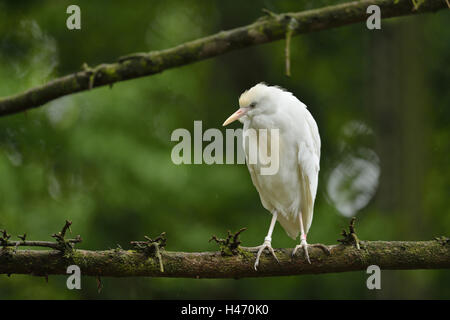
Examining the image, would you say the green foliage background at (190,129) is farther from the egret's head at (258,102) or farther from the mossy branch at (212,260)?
the mossy branch at (212,260)

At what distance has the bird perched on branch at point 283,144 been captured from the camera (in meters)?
5.45

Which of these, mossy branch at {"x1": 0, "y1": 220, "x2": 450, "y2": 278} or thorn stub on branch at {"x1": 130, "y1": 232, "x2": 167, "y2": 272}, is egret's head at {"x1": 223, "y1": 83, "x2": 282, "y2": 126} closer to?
mossy branch at {"x1": 0, "y1": 220, "x2": 450, "y2": 278}

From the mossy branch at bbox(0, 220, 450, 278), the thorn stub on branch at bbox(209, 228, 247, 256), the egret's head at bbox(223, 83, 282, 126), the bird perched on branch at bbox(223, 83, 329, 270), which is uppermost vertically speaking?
the egret's head at bbox(223, 83, 282, 126)

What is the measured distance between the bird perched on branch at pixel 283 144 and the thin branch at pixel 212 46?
4.36 ft

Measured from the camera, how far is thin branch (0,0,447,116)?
4039 mm

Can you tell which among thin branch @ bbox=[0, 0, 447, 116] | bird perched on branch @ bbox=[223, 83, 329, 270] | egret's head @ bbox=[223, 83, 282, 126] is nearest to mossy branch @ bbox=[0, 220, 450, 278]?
thin branch @ bbox=[0, 0, 447, 116]

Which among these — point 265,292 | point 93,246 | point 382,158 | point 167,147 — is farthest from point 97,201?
point 382,158

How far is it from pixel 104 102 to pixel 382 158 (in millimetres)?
4111

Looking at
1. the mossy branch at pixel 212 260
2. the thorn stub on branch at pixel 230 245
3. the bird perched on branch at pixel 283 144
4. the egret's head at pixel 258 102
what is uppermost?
the egret's head at pixel 258 102

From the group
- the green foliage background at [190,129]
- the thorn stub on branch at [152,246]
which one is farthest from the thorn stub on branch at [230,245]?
the green foliage background at [190,129]

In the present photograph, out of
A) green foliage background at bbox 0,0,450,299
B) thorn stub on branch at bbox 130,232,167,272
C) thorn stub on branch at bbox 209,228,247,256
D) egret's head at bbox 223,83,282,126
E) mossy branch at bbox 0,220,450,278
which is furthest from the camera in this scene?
green foliage background at bbox 0,0,450,299

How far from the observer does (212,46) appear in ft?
13.3

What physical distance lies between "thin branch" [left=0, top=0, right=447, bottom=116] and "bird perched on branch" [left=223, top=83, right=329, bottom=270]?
133 cm

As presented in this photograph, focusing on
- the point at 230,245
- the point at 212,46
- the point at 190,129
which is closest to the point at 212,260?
the point at 230,245
